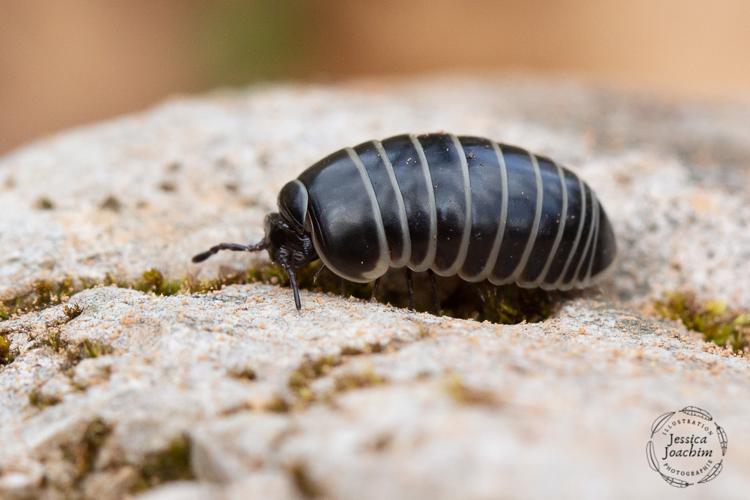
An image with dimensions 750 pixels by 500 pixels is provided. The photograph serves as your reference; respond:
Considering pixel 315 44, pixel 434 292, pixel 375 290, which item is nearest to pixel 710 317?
pixel 434 292

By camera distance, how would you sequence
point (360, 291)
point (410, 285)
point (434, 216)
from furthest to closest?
point (360, 291), point (410, 285), point (434, 216)

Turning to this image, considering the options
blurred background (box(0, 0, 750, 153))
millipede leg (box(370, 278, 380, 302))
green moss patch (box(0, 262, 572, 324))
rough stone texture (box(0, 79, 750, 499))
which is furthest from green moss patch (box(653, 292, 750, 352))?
blurred background (box(0, 0, 750, 153))

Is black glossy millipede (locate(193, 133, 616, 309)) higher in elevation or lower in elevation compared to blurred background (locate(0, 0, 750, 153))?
lower

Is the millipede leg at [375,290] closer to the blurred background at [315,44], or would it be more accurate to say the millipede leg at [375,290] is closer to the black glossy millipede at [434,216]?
the black glossy millipede at [434,216]

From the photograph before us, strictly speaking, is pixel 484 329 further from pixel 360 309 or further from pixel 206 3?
pixel 206 3

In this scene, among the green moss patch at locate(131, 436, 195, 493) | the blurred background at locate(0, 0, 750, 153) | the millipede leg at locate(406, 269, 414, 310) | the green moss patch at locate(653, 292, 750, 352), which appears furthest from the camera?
the blurred background at locate(0, 0, 750, 153)

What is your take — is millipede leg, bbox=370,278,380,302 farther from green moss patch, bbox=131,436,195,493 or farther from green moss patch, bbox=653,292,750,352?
green moss patch, bbox=653,292,750,352

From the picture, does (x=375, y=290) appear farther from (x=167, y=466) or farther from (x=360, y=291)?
(x=167, y=466)
